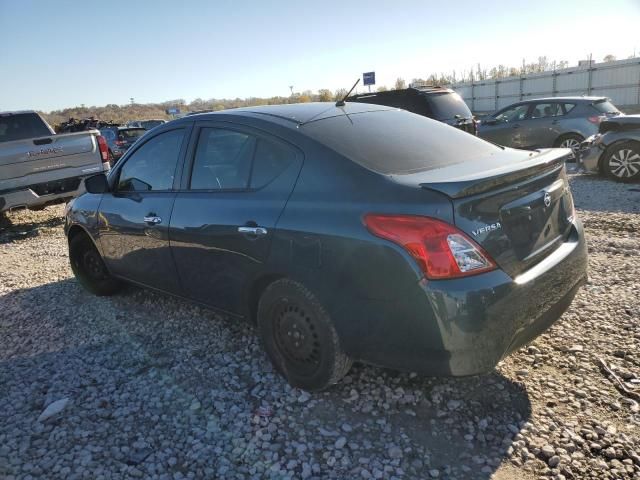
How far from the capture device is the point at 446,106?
34.0ft

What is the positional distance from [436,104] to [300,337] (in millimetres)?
8488

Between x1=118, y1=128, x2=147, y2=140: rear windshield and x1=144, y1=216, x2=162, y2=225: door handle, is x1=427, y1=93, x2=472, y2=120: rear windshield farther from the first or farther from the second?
x1=118, y1=128, x2=147, y2=140: rear windshield

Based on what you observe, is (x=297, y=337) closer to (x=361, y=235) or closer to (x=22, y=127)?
(x=361, y=235)

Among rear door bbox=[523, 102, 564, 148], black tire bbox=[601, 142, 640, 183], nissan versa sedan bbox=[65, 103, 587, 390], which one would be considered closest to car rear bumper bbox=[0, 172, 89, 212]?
nissan versa sedan bbox=[65, 103, 587, 390]

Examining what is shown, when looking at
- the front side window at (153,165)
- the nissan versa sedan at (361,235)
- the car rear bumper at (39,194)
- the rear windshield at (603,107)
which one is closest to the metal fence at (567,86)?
the rear windshield at (603,107)

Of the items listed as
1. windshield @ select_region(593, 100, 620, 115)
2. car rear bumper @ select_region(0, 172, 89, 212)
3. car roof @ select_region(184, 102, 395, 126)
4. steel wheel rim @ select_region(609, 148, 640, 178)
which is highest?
car roof @ select_region(184, 102, 395, 126)

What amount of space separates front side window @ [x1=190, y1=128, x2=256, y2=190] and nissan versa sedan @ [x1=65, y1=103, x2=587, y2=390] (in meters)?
0.01

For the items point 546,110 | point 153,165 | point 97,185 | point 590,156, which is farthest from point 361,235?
point 546,110

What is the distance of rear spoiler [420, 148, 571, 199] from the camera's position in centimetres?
238

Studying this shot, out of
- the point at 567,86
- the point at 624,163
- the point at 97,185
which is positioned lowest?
the point at 624,163

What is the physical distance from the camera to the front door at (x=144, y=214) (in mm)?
3756

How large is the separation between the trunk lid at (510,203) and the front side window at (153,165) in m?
1.99

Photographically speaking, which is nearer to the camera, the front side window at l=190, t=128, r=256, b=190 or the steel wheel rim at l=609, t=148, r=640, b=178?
the front side window at l=190, t=128, r=256, b=190

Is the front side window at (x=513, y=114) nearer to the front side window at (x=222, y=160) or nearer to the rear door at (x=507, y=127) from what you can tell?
the rear door at (x=507, y=127)
